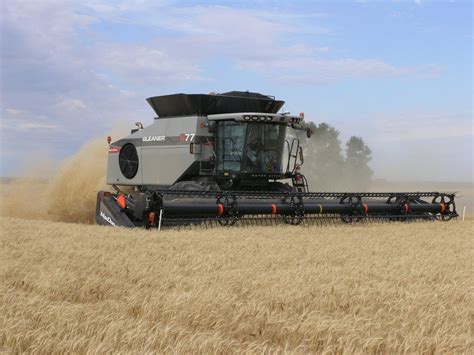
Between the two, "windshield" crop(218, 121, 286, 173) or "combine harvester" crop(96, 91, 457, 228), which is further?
"windshield" crop(218, 121, 286, 173)

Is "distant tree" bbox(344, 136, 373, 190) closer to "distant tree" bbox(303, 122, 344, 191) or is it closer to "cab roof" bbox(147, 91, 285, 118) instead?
"distant tree" bbox(303, 122, 344, 191)

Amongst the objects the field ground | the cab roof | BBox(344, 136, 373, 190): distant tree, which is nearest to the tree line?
BBox(344, 136, 373, 190): distant tree

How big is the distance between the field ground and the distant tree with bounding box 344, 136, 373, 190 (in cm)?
2299

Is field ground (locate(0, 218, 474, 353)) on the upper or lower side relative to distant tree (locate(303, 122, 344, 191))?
lower

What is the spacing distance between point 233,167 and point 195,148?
888mm

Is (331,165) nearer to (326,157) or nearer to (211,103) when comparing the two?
(326,157)

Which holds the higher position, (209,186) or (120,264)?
(209,186)

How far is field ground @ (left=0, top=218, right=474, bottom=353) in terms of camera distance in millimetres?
3230

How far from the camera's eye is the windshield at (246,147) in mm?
11547

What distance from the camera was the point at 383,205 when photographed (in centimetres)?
1162

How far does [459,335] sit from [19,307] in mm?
2772

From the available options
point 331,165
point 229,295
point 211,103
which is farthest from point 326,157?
point 229,295

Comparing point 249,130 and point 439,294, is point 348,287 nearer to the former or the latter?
point 439,294

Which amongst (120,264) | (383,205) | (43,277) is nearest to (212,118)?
(383,205)
